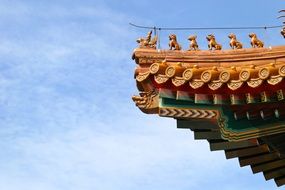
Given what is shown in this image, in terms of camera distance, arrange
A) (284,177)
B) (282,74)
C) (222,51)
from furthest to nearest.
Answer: (284,177) → (222,51) → (282,74)

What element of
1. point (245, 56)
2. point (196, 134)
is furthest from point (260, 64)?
point (196, 134)

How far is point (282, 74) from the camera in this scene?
26.6 feet

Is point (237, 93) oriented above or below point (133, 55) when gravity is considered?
below

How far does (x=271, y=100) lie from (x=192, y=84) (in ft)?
3.13

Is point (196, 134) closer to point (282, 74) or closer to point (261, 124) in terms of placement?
point (261, 124)

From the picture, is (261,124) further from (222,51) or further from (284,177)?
(284,177)

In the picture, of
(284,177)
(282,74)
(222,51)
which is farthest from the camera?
(284,177)

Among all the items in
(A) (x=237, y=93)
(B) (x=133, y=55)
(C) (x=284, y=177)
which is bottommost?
(C) (x=284, y=177)

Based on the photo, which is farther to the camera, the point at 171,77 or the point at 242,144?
the point at 242,144

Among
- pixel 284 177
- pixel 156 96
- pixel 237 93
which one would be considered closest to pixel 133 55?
pixel 156 96

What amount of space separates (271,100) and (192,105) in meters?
0.94

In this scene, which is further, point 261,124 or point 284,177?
point 284,177

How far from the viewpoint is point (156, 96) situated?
8.59m

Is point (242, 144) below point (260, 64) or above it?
below
